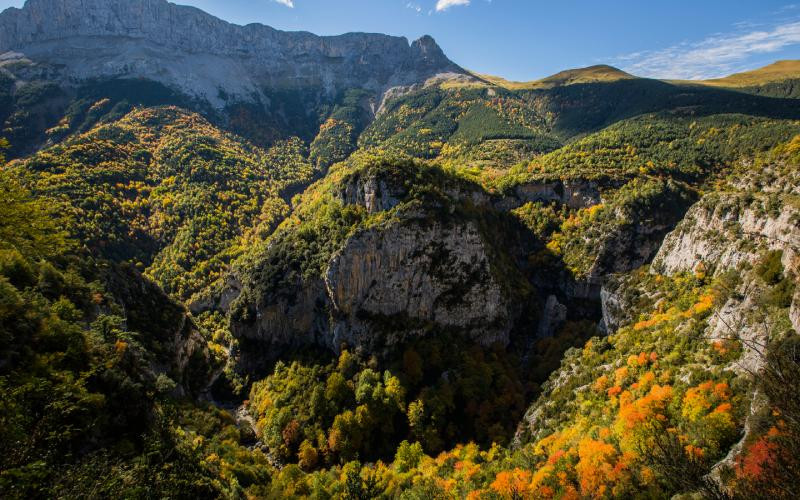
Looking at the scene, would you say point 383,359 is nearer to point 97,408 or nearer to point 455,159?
point 97,408

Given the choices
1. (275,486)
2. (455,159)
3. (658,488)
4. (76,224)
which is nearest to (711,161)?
(455,159)

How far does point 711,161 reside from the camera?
350 ft

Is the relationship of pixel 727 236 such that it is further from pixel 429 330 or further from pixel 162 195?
pixel 162 195

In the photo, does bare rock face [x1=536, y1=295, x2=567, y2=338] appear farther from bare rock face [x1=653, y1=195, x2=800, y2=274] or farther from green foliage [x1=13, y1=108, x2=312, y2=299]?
green foliage [x1=13, y1=108, x2=312, y2=299]

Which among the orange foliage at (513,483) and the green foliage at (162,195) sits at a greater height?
the green foliage at (162,195)

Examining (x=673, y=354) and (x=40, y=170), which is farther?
(x=40, y=170)

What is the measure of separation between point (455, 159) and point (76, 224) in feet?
434

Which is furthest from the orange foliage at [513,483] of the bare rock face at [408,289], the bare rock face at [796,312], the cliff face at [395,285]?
the bare rock face at [408,289]

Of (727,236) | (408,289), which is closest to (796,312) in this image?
(727,236)

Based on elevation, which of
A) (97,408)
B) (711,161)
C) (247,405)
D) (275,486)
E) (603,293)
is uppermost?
(711,161)

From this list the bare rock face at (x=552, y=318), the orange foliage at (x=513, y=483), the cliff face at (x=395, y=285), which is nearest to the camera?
the orange foliage at (x=513, y=483)

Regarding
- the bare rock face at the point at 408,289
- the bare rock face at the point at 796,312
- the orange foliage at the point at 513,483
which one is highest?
the bare rock face at the point at 796,312

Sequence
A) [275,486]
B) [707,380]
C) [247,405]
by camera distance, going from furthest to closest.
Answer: [247,405] → [275,486] → [707,380]

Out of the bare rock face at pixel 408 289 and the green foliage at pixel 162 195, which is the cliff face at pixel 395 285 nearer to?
the bare rock face at pixel 408 289
